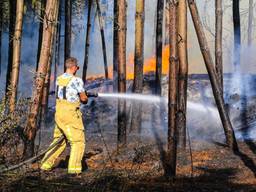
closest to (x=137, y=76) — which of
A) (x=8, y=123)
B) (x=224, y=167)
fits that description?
(x=224, y=167)

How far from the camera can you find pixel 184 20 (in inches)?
358

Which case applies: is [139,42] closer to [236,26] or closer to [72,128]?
[72,128]

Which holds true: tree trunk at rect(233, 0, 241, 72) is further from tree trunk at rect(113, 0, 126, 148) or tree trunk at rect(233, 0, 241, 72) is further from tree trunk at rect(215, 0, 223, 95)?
tree trunk at rect(113, 0, 126, 148)

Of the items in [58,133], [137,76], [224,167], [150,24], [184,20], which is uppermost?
[150,24]

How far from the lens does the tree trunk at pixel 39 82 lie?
362 inches

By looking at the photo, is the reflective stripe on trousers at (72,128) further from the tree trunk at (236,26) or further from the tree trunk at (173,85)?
the tree trunk at (236,26)

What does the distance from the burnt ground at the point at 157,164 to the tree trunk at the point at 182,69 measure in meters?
0.56

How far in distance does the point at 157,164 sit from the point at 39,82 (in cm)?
276

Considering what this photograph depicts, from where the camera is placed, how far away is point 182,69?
10188 millimetres

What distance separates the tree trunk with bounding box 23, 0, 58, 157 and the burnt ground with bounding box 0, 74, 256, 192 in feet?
1.40

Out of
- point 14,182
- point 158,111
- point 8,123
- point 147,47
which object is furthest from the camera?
point 147,47

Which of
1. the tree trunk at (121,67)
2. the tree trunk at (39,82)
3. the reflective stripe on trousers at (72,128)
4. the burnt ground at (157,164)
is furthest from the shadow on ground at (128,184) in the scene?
the tree trunk at (121,67)

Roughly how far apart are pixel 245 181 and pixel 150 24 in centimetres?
2789

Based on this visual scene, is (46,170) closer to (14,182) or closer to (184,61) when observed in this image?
(14,182)
